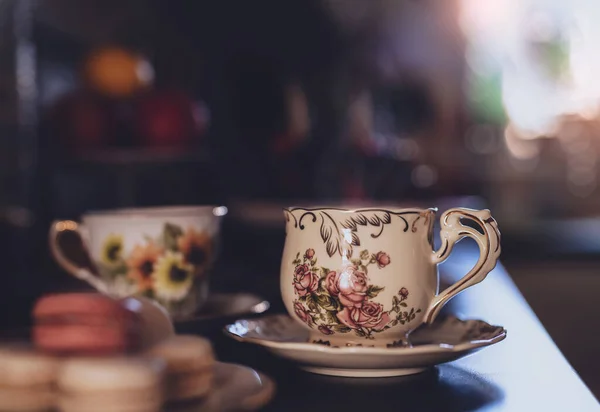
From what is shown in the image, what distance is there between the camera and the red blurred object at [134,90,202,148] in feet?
5.54

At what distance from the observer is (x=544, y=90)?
4.18m

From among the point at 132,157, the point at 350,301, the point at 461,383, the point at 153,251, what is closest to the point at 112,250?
the point at 153,251

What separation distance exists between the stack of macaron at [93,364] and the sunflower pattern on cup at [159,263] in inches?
13.0

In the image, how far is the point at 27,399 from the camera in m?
0.42

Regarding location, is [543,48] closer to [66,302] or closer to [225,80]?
[225,80]

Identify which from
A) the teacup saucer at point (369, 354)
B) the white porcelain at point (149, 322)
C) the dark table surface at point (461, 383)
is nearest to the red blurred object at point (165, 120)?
the dark table surface at point (461, 383)

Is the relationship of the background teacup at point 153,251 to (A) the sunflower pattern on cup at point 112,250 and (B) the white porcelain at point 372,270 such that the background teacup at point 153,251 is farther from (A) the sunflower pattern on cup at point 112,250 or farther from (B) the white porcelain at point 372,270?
(B) the white porcelain at point 372,270

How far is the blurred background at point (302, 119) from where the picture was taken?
5.54ft

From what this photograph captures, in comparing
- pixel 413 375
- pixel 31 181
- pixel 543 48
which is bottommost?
pixel 413 375

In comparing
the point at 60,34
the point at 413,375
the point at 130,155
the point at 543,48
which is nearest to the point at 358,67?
the point at 543,48

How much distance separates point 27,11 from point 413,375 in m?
1.45

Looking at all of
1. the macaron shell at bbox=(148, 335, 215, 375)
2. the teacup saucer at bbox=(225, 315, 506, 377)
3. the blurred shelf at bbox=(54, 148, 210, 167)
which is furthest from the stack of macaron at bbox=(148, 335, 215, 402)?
the blurred shelf at bbox=(54, 148, 210, 167)

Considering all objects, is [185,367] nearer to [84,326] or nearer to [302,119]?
[84,326]

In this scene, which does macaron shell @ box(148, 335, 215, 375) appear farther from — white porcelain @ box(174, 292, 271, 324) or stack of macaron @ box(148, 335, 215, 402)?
white porcelain @ box(174, 292, 271, 324)
